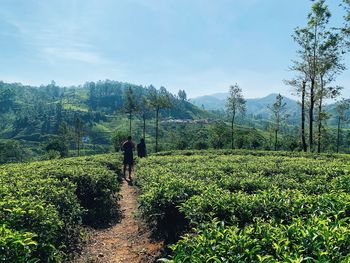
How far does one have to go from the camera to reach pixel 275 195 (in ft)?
22.7

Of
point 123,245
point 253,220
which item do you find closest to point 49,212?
point 123,245

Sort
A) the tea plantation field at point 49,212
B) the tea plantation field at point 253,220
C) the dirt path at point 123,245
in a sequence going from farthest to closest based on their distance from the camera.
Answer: the dirt path at point 123,245 → the tea plantation field at point 49,212 → the tea plantation field at point 253,220

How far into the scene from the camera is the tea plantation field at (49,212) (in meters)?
4.75

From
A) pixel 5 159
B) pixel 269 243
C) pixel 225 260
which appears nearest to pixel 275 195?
pixel 269 243

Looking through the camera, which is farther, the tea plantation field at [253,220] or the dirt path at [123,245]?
the dirt path at [123,245]

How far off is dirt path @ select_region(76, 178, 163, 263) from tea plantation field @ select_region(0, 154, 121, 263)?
543mm

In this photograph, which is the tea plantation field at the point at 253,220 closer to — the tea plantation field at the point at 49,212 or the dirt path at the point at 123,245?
the dirt path at the point at 123,245

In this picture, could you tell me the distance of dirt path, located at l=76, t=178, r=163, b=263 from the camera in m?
8.51

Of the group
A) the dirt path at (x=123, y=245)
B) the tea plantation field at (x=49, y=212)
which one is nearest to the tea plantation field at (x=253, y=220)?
the dirt path at (x=123, y=245)

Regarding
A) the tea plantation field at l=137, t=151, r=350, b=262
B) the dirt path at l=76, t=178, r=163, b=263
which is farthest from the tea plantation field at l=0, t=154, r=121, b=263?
the tea plantation field at l=137, t=151, r=350, b=262

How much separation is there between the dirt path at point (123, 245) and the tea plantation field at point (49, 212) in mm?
543

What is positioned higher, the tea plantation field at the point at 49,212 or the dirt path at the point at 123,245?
the tea plantation field at the point at 49,212

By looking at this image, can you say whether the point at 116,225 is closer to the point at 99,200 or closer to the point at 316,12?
the point at 99,200

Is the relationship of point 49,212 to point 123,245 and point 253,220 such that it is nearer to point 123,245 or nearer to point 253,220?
point 123,245
